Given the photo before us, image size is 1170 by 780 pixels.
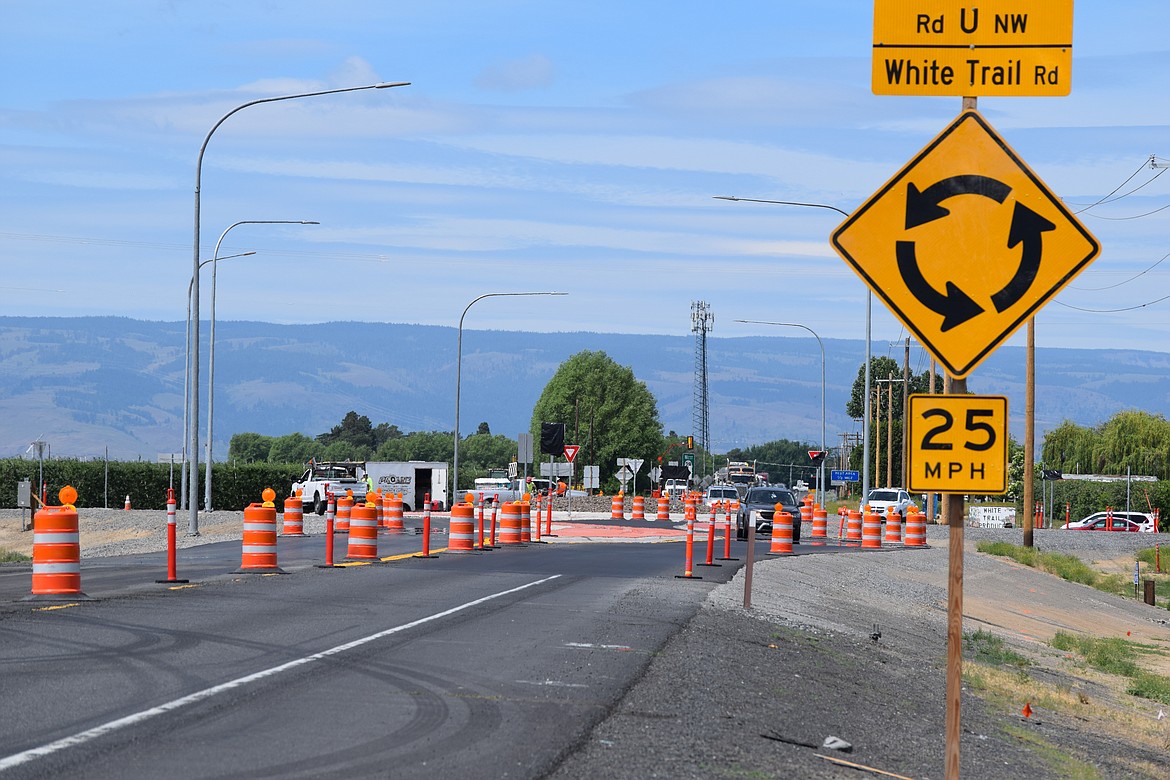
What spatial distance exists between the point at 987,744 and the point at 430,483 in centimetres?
5844

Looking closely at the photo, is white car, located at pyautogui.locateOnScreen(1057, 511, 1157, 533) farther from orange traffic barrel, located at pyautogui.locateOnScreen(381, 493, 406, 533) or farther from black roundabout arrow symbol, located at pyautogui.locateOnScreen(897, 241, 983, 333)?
black roundabout arrow symbol, located at pyautogui.locateOnScreen(897, 241, 983, 333)

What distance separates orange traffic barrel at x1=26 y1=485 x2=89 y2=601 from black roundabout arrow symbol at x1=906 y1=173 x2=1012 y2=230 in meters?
12.7

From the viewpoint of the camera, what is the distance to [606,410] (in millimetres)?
A: 145250

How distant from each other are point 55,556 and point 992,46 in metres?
13.4

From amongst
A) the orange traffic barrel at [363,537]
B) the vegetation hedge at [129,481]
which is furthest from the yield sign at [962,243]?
the vegetation hedge at [129,481]

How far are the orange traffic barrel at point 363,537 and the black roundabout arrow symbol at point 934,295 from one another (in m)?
20.6

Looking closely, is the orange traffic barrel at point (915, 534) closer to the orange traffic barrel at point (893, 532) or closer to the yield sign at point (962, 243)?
the orange traffic barrel at point (893, 532)

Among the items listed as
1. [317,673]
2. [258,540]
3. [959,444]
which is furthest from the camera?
[258,540]

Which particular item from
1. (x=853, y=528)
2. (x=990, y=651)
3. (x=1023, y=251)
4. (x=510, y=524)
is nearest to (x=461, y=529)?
(x=510, y=524)

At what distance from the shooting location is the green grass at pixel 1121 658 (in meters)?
21.4

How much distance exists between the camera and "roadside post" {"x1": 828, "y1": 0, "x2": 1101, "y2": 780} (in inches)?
299

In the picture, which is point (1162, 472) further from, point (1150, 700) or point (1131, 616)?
point (1150, 700)

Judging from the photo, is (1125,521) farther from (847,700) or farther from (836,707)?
(836,707)

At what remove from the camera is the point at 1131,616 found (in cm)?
3541
